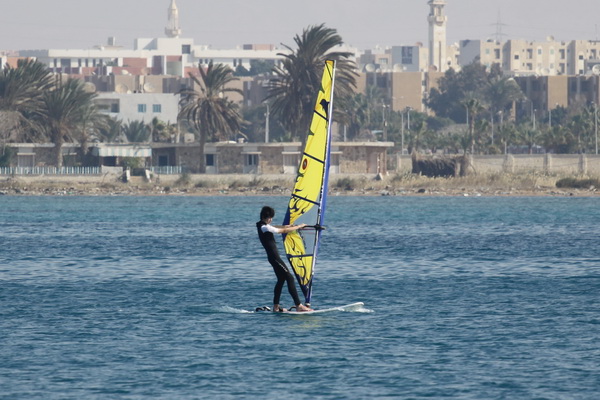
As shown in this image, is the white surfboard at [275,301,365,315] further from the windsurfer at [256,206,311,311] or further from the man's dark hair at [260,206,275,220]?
the man's dark hair at [260,206,275,220]

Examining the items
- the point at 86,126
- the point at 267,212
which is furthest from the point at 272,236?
the point at 86,126

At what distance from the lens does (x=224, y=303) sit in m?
30.8

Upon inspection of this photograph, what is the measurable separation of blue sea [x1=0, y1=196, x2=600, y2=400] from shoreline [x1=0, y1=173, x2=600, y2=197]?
52.7 metres

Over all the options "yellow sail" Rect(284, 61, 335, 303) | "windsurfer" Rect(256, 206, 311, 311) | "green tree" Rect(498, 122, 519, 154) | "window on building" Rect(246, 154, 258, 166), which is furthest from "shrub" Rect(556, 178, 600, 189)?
"windsurfer" Rect(256, 206, 311, 311)

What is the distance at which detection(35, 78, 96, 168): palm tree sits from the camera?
109688 mm

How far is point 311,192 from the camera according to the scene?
25953 mm

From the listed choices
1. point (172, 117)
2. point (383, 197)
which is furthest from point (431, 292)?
point (172, 117)

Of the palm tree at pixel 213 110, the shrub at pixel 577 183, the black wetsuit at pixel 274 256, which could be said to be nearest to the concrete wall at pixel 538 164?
the shrub at pixel 577 183

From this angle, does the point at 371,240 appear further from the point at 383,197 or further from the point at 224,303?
the point at 383,197

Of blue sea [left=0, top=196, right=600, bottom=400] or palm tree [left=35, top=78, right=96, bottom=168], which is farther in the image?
Answer: palm tree [left=35, top=78, right=96, bottom=168]

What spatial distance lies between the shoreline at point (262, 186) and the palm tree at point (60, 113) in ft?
10.2

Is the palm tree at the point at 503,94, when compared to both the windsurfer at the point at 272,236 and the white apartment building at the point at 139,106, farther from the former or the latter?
the windsurfer at the point at 272,236

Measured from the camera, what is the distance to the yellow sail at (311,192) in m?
25.9

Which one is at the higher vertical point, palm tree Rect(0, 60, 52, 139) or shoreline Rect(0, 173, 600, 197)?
palm tree Rect(0, 60, 52, 139)
